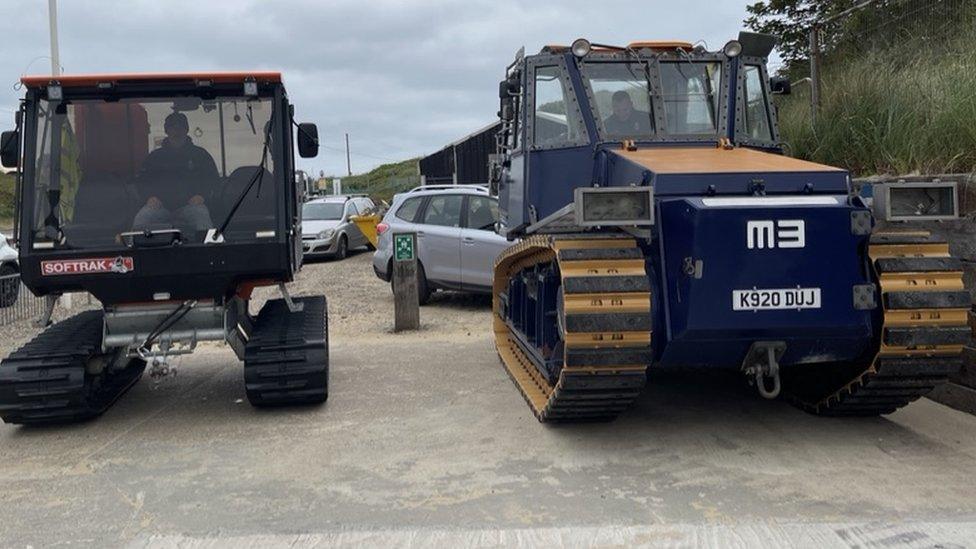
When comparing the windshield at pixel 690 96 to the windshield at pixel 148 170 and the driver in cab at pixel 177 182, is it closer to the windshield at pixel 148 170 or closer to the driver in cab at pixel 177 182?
the windshield at pixel 148 170

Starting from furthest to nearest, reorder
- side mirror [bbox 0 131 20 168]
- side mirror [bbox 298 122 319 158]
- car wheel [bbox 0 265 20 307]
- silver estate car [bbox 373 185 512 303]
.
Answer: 1. car wheel [bbox 0 265 20 307]
2. silver estate car [bbox 373 185 512 303]
3. side mirror [bbox 298 122 319 158]
4. side mirror [bbox 0 131 20 168]

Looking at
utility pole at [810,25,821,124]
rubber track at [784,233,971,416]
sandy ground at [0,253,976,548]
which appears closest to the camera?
sandy ground at [0,253,976,548]

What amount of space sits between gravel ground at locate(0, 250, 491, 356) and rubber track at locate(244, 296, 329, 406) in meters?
3.51

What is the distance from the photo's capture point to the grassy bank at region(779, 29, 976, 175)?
703 centimetres

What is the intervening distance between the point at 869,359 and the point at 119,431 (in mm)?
4950

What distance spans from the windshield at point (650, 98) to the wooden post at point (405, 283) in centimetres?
441

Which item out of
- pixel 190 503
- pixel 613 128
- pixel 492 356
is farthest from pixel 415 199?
pixel 190 503

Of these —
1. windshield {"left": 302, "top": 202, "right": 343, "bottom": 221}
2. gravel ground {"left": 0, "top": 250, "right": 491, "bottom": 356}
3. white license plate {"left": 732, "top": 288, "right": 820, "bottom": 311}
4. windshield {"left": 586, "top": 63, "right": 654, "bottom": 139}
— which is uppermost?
windshield {"left": 586, "top": 63, "right": 654, "bottom": 139}

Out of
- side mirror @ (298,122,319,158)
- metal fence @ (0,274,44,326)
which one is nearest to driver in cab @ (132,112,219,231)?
side mirror @ (298,122,319,158)

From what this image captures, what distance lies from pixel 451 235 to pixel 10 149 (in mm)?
6274

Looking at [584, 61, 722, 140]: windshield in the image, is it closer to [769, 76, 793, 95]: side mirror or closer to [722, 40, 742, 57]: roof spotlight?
[722, 40, 742, 57]: roof spotlight

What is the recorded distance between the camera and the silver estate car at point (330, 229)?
63.7 ft

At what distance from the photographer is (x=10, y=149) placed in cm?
609

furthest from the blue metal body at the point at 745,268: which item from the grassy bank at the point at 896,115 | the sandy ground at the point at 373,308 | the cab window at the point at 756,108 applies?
the sandy ground at the point at 373,308
